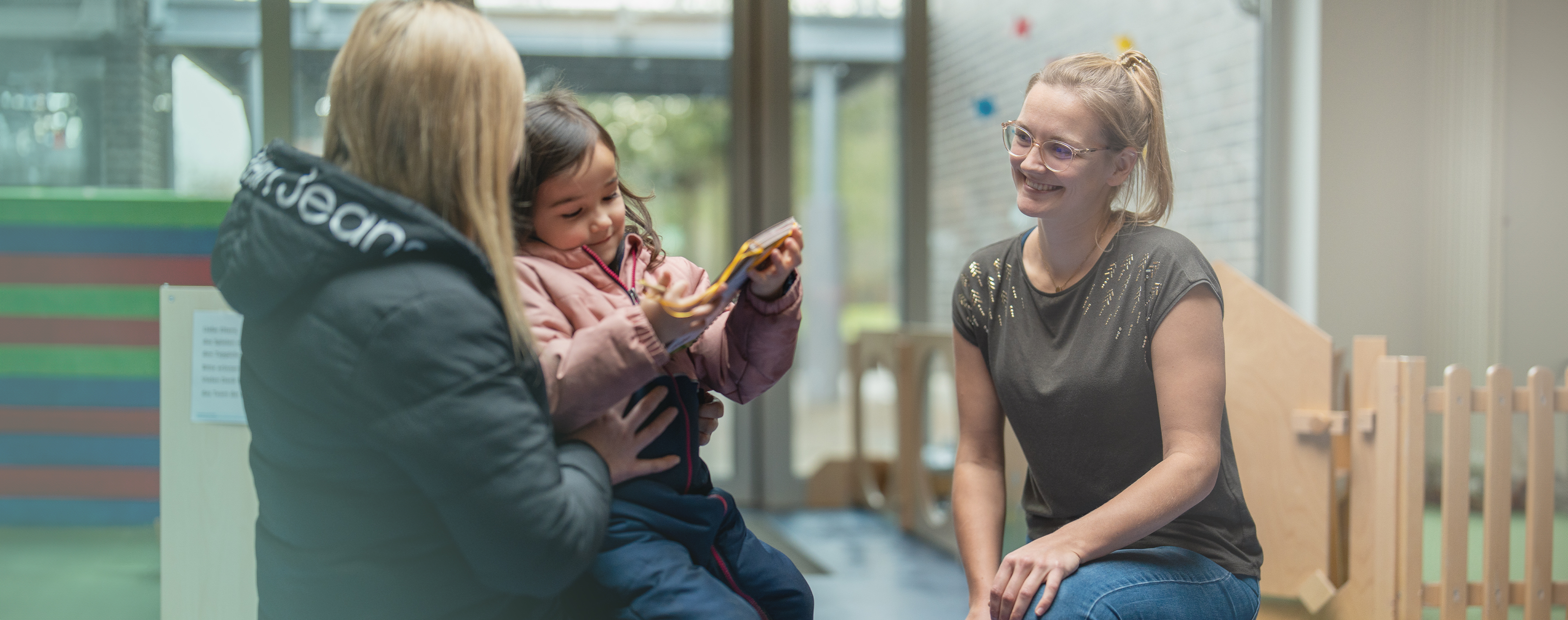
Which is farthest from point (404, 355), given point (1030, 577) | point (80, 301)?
point (80, 301)

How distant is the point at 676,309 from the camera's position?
3.62 feet

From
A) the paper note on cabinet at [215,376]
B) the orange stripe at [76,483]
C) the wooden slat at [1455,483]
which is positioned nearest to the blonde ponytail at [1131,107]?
the wooden slat at [1455,483]

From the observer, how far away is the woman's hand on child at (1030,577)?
4.44 ft

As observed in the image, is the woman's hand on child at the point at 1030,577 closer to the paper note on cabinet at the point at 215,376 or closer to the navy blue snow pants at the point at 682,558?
the navy blue snow pants at the point at 682,558

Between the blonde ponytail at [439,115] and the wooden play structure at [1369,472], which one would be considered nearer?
the blonde ponytail at [439,115]

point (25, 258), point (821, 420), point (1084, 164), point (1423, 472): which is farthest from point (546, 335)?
point (821, 420)

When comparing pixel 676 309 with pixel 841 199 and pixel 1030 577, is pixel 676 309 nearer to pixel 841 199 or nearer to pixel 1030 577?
pixel 1030 577

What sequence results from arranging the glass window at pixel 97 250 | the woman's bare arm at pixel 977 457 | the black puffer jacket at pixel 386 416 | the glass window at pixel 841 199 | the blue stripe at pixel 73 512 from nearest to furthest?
the black puffer jacket at pixel 386 416
the woman's bare arm at pixel 977 457
the glass window at pixel 97 250
the blue stripe at pixel 73 512
the glass window at pixel 841 199

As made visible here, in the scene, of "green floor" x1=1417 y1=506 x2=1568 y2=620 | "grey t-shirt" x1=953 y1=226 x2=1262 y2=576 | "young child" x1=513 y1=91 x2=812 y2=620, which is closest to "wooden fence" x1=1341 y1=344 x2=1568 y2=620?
"green floor" x1=1417 y1=506 x2=1568 y2=620

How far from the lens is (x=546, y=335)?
1198 mm

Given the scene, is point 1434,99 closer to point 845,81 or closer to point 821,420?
point 845,81

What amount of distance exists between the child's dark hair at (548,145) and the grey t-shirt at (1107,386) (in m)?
0.67

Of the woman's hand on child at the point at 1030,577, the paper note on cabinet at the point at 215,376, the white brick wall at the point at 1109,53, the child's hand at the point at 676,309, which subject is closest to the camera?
the child's hand at the point at 676,309

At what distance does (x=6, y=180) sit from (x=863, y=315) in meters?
3.21
